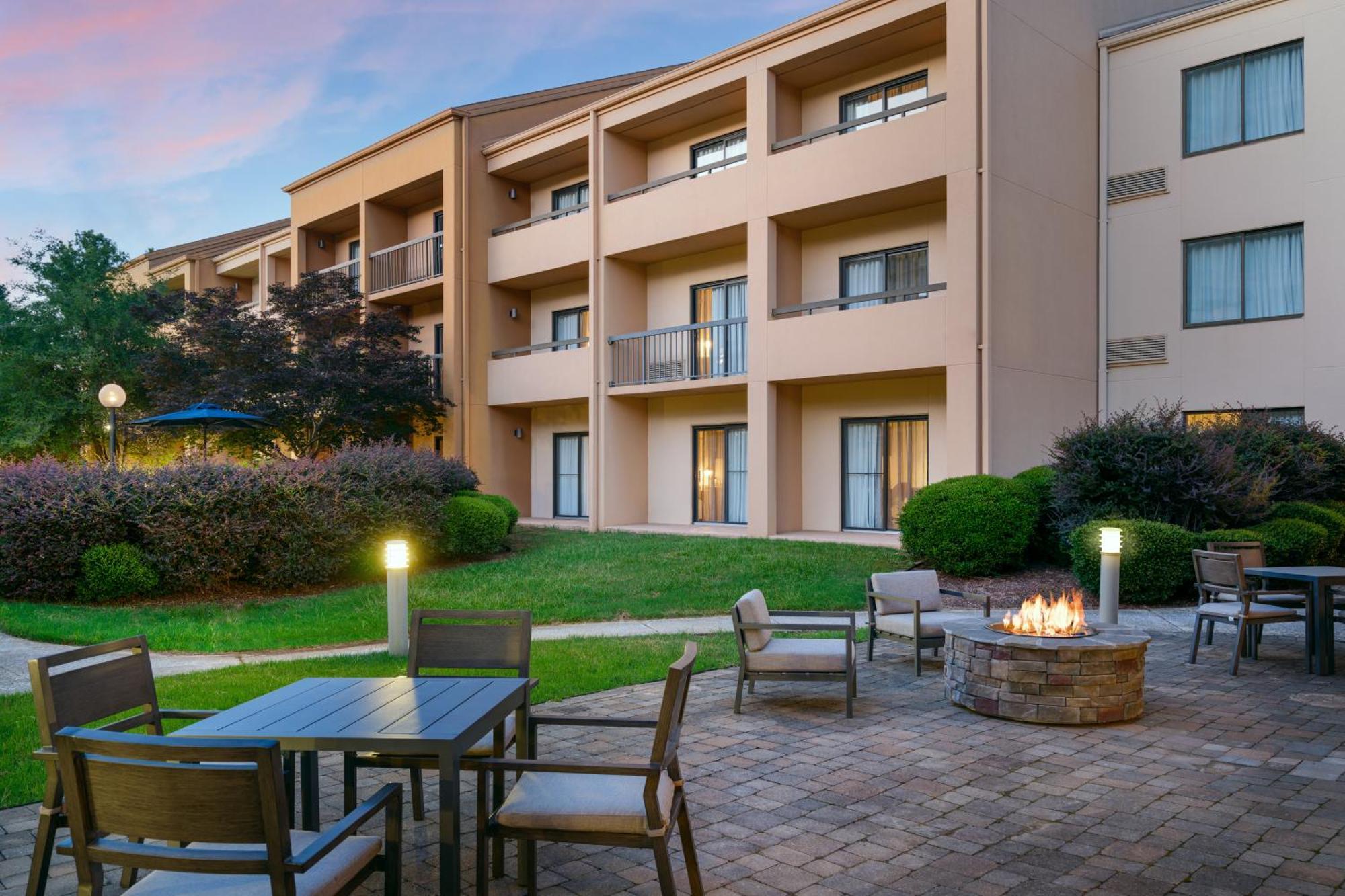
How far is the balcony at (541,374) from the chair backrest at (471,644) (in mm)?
16215

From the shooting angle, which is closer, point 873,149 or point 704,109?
point 873,149

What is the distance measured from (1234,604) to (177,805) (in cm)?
897

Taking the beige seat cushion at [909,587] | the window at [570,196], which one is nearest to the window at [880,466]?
the beige seat cushion at [909,587]

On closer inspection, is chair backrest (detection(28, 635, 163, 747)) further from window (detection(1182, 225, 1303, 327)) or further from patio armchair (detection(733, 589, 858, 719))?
window (detection(1182, 225, 1303, 327))

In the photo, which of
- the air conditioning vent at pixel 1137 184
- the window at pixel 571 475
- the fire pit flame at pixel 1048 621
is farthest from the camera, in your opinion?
the window at pixel 571 475

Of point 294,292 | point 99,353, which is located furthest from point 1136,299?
point 99,353

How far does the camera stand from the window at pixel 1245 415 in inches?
571

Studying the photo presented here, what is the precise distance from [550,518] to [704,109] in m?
10.5

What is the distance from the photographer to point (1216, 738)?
6.02 metres

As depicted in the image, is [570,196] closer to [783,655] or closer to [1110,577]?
[1110,577]

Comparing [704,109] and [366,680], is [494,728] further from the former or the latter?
[704,109]

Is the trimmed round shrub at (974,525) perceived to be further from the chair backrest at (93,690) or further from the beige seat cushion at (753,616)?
the chair backrest at (93,690)

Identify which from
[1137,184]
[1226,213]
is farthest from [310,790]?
[1137,184]

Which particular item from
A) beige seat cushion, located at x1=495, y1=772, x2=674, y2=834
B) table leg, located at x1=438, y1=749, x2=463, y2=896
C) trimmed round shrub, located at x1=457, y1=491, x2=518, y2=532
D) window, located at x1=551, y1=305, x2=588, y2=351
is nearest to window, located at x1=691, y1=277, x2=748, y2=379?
window, located at x1=551, y1=305, x2=588, y2=351
